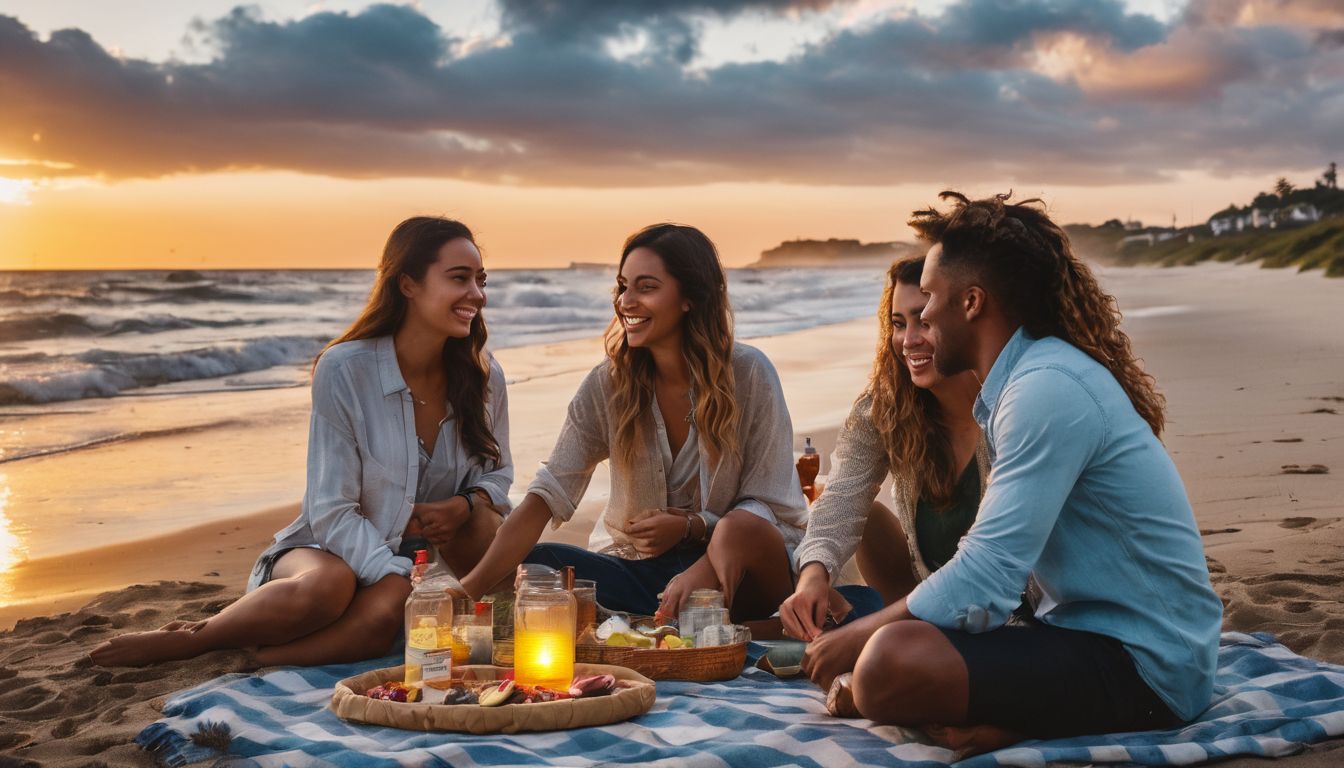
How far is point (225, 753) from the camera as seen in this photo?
332 cm

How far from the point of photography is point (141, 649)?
14.5ft

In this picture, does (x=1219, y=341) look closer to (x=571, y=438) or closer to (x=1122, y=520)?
(x=571, y=438)

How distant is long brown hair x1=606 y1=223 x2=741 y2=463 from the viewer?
4703 millimetres

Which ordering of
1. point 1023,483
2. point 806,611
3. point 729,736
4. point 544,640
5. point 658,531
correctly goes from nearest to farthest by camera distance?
point 1023,483, point 729,736, point 544,640, point 806,611, point 658,531

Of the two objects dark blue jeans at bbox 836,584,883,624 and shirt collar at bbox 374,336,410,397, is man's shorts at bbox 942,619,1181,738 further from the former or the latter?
shirt collar at bbox 374,336,410,397

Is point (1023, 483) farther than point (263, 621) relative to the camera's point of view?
No

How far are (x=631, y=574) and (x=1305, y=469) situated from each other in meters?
4.61

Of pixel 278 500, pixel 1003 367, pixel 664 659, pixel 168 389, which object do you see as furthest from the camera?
pixel 168 389

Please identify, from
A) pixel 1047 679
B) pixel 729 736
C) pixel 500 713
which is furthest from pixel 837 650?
pixel 500 713

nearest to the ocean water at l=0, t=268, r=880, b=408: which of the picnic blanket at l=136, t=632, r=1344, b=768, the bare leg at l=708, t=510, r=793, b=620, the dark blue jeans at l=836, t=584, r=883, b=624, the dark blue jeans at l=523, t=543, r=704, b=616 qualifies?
the dark blue jeans at l=523, t=543, r=704, b=616

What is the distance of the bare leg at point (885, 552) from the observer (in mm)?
4484

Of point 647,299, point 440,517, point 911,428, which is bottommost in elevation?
point 440,517

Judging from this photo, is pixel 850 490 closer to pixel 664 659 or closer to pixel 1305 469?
pixel 664 659

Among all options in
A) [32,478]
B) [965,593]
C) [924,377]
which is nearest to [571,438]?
[924,377]
